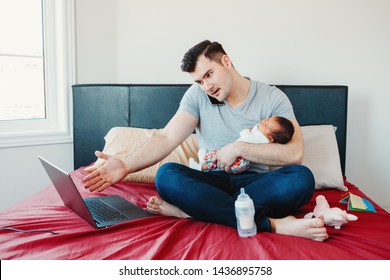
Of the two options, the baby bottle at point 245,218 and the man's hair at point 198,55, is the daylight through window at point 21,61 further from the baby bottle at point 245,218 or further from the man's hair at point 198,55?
the baby bottle at point 245,218

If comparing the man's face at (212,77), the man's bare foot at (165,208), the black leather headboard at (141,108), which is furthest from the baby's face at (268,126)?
the black leather headboard at (141,108)

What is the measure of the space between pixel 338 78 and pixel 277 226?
1.40 metres

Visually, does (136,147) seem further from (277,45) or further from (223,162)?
(277,45)

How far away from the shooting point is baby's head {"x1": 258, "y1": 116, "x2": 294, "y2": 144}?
1.66 meters

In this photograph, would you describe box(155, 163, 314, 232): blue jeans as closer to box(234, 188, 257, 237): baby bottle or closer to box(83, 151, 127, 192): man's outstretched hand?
box(234, 188, 257, 237): baby bottle

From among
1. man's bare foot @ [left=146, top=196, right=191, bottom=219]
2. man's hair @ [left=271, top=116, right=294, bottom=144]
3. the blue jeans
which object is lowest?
man's bare foot @ [left=146, top=196, right=191, bottom=219]

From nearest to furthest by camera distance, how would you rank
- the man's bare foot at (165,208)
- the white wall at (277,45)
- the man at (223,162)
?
the man at (223,162)
the man's bare foot at (165,208)
the white wall at (277,45)

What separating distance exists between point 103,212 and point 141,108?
105 cm

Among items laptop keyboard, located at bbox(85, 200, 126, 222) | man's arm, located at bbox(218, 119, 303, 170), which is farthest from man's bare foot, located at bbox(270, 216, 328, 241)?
laptop keyboard, located at bbox(85, 200, 126, 222)

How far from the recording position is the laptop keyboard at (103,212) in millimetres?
1540

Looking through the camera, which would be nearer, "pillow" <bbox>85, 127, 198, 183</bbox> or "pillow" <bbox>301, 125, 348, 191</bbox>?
"pillow" <bbox>301, 125, 348, 191</bbox>

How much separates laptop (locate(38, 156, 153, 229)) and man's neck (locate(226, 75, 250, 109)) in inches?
24.6

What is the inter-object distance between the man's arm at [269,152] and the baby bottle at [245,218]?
1.02ft
